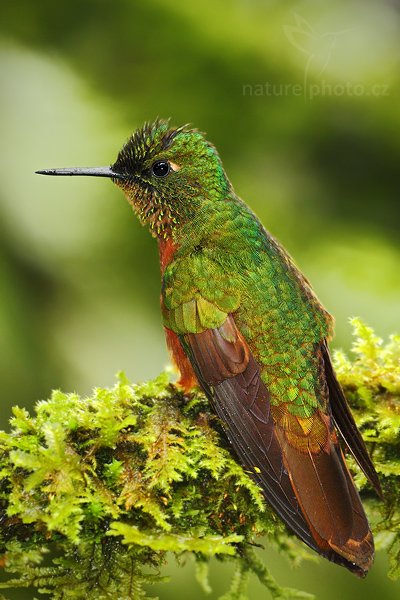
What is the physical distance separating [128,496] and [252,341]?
2.34 ft

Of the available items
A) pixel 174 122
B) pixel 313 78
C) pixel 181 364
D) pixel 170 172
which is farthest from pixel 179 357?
pixel 313 78

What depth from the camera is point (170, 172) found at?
3002mm

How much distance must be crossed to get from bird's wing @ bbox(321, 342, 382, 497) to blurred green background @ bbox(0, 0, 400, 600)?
177 centimetres

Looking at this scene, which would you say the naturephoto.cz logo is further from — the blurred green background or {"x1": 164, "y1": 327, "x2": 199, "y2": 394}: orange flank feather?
{"x1": 164, "y1": 327, "x2": 199, "y2": 394}: orange flank feather

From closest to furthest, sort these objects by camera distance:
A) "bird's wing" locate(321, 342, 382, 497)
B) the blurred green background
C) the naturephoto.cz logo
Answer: "bird's wing" locate(321, 342, 382, 497), the blurred green background, the naturephoto.cz logo

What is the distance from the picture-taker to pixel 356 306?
178 inches

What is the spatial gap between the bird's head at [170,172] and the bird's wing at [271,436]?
365 mm

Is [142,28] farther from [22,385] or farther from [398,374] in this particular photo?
[398,374]

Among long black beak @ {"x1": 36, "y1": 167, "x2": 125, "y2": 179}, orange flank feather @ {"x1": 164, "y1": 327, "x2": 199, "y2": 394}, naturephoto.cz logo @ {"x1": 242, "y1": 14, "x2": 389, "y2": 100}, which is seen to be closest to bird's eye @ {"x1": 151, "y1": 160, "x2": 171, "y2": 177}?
long black beak @ {"x1": 36, "y1": 167, "x2": 125, "y2": 179}

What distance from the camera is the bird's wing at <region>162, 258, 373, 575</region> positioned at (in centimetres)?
218

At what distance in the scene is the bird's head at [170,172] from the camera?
2.95m

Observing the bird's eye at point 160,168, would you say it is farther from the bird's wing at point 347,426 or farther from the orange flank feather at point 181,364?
the bird's wing at point 347,426

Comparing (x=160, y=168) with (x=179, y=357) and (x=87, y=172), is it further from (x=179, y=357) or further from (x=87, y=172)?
(x=179, y=357)

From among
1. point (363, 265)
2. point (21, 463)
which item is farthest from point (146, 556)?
point (363, 265)
